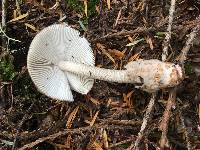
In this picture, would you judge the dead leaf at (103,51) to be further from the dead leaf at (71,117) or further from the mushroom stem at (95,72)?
the dead leaf at (71,117)

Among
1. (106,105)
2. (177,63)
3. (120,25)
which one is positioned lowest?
(106,105)

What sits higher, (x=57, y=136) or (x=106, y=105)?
(x=106, y=105)

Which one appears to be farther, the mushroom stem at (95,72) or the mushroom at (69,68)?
the mushroom stem at (95,72)

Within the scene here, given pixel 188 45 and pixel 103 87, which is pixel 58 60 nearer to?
pixel 103 87

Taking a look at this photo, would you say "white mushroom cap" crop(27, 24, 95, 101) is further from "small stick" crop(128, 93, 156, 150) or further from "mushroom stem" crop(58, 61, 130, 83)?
"small stick" crop(128, 93, 156, 150)

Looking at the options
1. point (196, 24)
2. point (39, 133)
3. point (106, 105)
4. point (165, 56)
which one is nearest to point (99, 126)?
point (106, 105)

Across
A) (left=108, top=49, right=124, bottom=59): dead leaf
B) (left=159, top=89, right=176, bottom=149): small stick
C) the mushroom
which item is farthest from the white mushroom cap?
A: (left=159, top=89, right=176, bottom=149): small stick

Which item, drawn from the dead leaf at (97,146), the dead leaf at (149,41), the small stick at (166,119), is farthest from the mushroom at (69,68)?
the dead leaf at (97,146)

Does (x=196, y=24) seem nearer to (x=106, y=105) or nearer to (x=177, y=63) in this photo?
(x=177, y=63)
